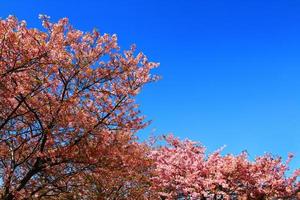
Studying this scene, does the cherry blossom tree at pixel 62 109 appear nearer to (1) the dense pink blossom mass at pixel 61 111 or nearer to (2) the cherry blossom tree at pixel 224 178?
(1) the dense pink blossom mass at pixel 61 111

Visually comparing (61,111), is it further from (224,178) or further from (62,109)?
(224,178)

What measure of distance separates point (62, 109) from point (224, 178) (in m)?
12.9

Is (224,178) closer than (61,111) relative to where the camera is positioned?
No

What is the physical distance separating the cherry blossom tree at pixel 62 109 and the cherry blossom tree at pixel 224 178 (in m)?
7.69

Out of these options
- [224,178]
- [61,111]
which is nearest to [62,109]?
[61,111]

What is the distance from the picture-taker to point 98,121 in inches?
582

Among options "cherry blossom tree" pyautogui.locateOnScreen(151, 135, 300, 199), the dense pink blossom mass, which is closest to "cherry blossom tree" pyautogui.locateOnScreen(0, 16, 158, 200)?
the dense pink blossom mass

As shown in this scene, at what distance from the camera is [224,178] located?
22.9 m

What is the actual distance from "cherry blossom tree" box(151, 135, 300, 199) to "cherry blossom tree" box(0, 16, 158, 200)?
7.69 meters

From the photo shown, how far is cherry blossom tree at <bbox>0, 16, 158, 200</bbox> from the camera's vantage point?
41.2 feet

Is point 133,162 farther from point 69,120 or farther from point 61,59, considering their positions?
point 61,59

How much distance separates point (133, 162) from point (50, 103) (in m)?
4.23

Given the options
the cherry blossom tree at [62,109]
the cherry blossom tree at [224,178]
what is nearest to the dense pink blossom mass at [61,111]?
the cherry blossom tree at [62,109]

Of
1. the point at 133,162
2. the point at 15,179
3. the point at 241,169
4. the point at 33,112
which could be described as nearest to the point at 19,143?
the point at 15,179
